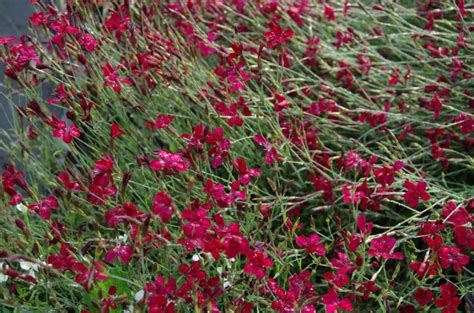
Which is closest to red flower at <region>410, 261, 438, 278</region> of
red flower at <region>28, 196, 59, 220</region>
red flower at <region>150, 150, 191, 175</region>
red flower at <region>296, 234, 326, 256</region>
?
red flower at <region>296, 234, 326, 256</region>

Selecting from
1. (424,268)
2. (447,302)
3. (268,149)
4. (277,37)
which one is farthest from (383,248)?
(277,37)

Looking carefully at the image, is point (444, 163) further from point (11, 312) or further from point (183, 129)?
point (11, 312)

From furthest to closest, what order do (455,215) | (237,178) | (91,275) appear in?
(237,178) → (455,215) → (91,275)

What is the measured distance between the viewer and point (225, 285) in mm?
2344

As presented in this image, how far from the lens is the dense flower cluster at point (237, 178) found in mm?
2252

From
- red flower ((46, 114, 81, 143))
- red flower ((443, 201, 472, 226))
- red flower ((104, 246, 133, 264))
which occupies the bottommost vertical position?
red flower ((443, 201, 472, 226))

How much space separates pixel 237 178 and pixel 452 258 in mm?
1127

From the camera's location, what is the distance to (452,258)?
2316mm

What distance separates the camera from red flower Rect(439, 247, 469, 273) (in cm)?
230

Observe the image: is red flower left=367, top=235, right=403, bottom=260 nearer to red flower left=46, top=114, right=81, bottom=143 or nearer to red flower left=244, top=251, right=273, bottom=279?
red flower left=244, top=251, right=273, bottom=279

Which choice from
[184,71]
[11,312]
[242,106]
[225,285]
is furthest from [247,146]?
[11,312]

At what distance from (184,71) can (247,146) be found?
14.9 inches

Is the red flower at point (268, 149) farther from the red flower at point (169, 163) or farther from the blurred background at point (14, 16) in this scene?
the blurred background at point (14, 16)

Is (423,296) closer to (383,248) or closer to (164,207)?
(383,248)
